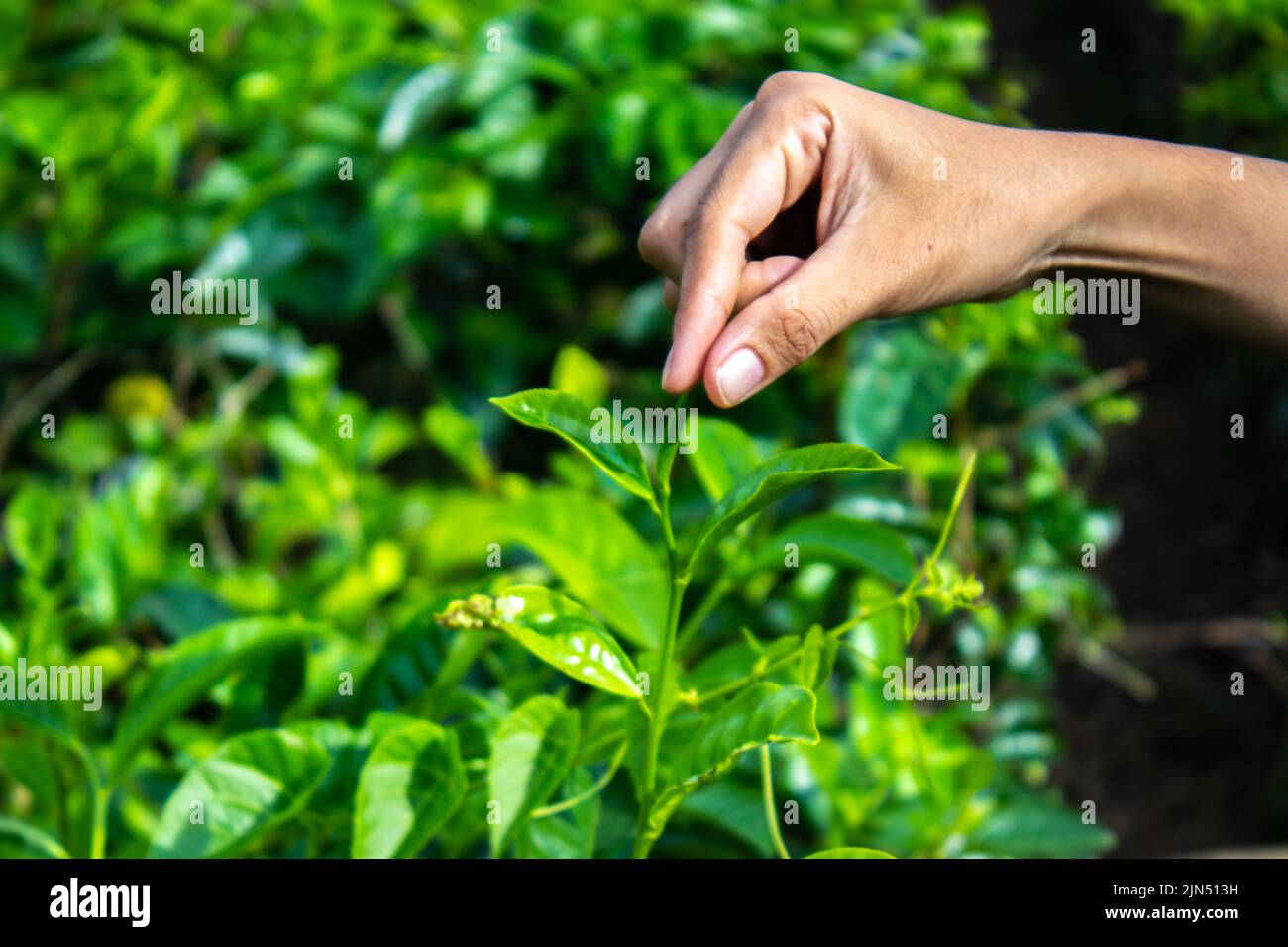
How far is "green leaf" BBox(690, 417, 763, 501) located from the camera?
1004 mm

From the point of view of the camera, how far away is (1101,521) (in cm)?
167

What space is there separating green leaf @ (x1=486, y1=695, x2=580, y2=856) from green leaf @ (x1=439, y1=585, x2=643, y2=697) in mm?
68

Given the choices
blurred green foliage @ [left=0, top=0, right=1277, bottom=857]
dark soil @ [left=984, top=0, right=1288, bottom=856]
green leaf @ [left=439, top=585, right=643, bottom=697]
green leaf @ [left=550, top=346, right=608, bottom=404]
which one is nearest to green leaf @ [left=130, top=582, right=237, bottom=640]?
blurred green foliage @ [left=0, top=0, right=1277, bottom=857]

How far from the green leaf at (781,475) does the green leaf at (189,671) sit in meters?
0.41

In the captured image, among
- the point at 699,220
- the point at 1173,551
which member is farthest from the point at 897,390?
the point at 1173,551

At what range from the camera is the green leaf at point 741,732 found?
694 mm

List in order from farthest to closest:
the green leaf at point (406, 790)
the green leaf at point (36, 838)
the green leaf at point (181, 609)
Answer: the green leaf at point (181, 609), the green leaf at point (36, 838), the green leaf at point (406, 790)

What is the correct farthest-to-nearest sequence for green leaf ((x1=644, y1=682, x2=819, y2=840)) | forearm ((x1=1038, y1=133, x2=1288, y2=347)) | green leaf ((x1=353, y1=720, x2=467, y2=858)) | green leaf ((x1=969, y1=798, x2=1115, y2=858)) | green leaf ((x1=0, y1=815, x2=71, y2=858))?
green leaf ((x1=969, y1=798, x2=1115, y2=858)) < forearm ((x1=1038, y1=133, x2=1288, y2=347)) < green leaf ((x1=0, y1=815, x2=71, y2=858)) < green leaf ((x1=353, y1=720, x2=467, y2=858)) < green leaf ((x1=644, y1=682, x2=819, y2=840))

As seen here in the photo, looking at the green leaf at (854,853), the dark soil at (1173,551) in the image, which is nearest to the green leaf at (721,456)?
the green leaf at (854,853)

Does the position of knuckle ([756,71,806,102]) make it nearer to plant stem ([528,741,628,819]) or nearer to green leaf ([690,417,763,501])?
green leaf ([690,417,763,501])

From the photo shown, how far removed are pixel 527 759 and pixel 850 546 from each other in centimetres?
34

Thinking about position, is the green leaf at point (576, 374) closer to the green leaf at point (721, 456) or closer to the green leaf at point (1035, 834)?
the green leaf at point (721, 456)

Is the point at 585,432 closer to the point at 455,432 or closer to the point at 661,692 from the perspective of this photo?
the point at 661,692

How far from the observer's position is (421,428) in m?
2.28
